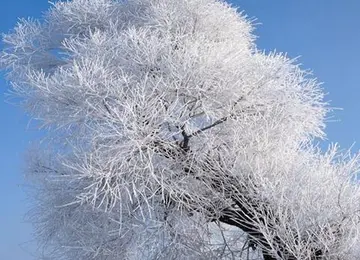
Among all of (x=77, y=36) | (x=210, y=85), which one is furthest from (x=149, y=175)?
(x=77, y=36)

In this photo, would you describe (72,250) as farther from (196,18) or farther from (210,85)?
(196,18)

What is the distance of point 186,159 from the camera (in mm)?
7156

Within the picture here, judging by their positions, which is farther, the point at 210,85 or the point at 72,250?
the point at 72,250

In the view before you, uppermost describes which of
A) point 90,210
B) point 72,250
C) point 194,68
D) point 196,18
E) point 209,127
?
point 196,18

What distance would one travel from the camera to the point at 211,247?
24.1 feet

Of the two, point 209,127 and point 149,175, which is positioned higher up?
point 209,127

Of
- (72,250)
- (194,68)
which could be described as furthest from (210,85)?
(72,250)

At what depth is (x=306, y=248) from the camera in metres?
6.68

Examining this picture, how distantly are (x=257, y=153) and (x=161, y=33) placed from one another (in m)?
2.52

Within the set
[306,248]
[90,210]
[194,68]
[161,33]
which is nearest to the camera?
[306,248]

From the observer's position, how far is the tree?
6.66 metres

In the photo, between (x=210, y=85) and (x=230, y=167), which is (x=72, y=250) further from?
(x=210, y=85)

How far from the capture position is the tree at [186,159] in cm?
666

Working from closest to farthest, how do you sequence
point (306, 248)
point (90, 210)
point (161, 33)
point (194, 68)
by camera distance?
point (306, 248) → point (194, 68) → point (90, 210) → point (161, 33)
